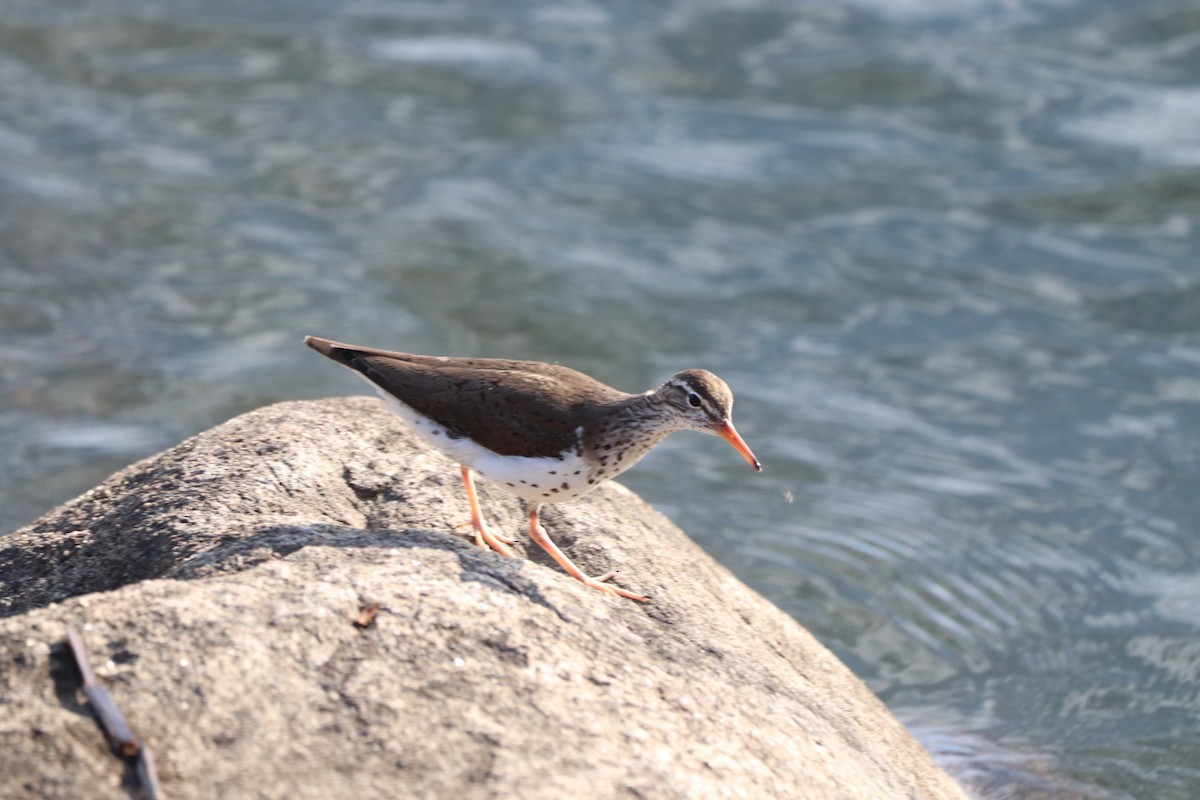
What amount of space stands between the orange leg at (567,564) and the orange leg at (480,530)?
0.47ft

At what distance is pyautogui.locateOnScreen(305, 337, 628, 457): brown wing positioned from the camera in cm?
566

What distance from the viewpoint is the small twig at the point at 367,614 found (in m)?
4.43

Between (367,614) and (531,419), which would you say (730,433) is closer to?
(531,419)

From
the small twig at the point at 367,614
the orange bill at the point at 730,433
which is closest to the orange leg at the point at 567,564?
the orange bill at the point at 730,433

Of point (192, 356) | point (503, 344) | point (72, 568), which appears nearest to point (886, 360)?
point (503, 344)

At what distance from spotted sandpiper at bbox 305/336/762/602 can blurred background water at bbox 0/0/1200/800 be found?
9.11 feet

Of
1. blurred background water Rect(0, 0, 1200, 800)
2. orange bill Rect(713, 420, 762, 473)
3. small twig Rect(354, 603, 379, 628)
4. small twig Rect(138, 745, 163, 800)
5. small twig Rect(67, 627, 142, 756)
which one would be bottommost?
blurred background water Rect(0, 0, 1200, 800)

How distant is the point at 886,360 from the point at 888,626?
3552 mm

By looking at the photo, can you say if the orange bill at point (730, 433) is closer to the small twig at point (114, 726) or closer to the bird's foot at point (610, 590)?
the bird's foot at point (610, 590)

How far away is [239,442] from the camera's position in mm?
5855

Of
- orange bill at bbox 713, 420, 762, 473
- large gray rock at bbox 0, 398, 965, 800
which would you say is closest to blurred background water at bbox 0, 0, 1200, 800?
orange bill at bbox 713, 420, 762, 473

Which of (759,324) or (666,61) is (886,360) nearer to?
(759,324)

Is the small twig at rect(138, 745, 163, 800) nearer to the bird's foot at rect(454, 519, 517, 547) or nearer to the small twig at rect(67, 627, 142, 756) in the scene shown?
the small twig at rect(67, 627, 142, 756)

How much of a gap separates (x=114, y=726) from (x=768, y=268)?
979cm
